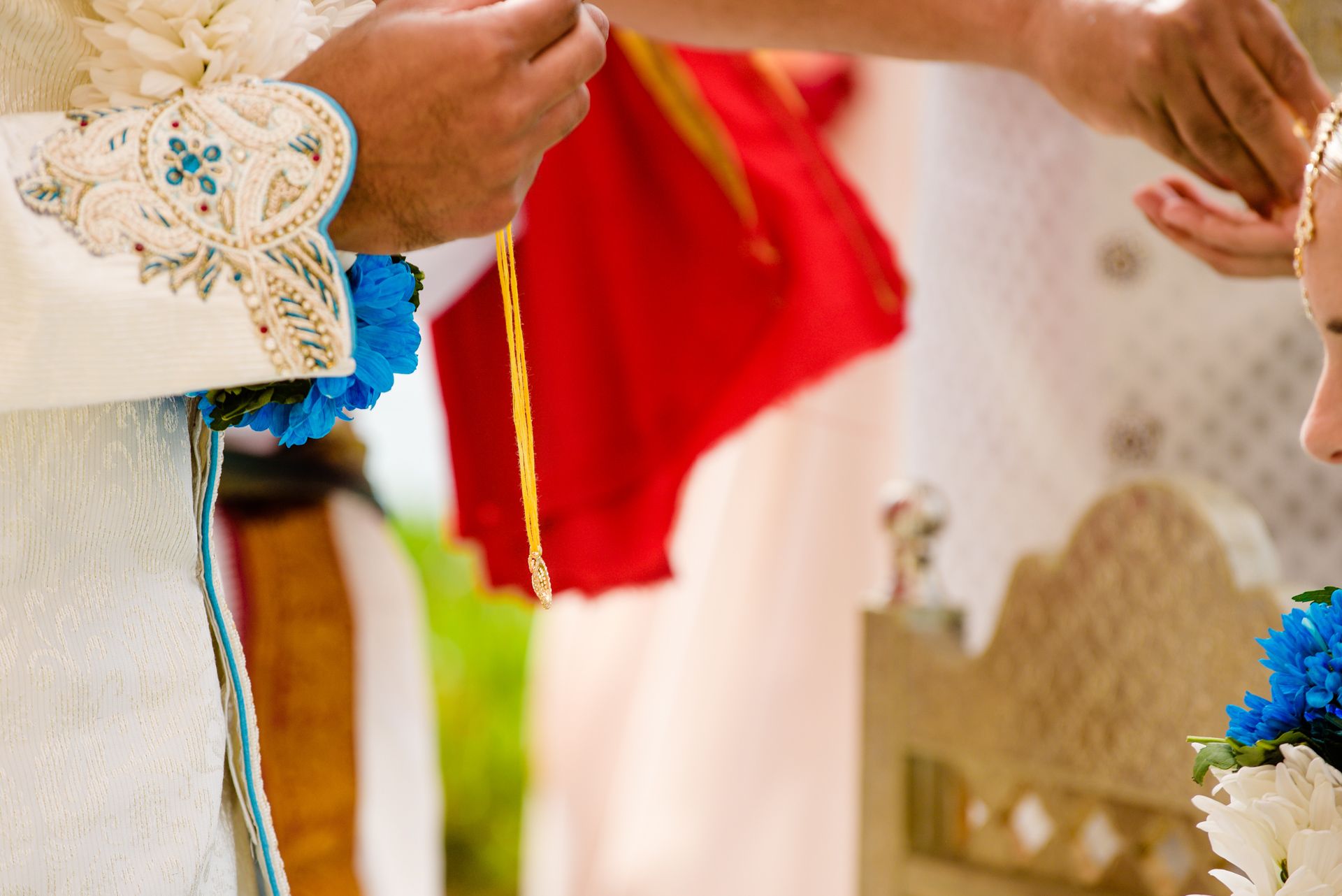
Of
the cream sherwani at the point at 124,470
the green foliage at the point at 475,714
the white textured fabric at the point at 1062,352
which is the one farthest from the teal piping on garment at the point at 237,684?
the green foliage at the point at 475,714

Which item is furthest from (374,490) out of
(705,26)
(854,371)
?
(705,26)

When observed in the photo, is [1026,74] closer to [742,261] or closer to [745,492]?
[742,261]

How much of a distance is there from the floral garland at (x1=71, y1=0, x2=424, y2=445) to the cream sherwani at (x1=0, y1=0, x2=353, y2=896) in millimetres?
27

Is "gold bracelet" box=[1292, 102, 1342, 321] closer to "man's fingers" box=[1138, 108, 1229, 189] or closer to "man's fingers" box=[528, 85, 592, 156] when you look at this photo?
"man's fingers" box=[1138, 108, 1229, 189]

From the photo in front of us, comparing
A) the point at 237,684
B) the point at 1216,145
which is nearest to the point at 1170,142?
the point at 1216,145

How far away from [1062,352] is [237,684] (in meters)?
0.86

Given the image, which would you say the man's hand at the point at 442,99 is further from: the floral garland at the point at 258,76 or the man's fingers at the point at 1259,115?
the man's fingers at the point at 1259,115

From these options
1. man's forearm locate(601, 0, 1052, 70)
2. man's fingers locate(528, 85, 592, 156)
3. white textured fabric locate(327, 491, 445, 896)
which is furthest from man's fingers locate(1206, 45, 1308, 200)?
white textured fabric locate(327, 491, 445, 896)

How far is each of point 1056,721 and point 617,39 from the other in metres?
0.71

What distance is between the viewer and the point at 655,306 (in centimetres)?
112

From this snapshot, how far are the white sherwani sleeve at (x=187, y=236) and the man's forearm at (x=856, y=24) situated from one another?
420mm

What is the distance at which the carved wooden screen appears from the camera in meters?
0.70

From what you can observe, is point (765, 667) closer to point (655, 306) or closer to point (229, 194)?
point (655, 306)

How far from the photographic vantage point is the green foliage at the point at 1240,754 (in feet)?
1.44
